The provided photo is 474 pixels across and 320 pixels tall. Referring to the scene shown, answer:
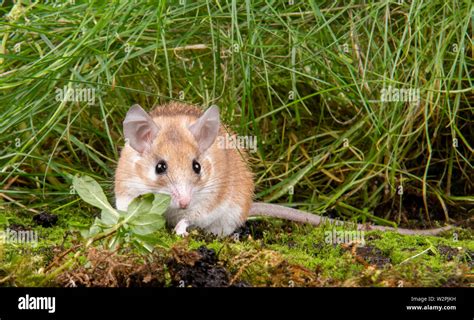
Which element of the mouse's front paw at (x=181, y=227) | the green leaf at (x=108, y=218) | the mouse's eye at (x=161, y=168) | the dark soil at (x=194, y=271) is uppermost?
the mouse's eye at (x=161, y=168)

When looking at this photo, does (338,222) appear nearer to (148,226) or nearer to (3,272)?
(148,226)

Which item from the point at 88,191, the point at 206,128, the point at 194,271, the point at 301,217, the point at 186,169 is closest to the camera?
the point at 194,271

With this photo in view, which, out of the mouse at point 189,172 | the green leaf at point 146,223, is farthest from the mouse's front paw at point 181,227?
the green leaf at point 146,223

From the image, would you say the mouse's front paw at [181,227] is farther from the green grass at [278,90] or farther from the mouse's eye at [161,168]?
the green grass at [278,90]

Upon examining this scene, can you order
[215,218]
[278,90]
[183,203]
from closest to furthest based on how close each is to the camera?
[183,203] → [215,218] → [278,90]

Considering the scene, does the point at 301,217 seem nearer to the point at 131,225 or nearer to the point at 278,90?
the point at 278,90

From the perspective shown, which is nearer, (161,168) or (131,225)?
(131,225)

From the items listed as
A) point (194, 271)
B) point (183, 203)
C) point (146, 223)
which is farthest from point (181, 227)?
point (194, 271)
